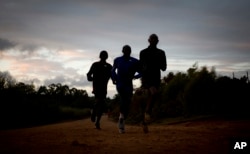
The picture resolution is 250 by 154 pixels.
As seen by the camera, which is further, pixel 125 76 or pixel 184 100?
pixel 184 100

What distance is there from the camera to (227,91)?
47.0 feet

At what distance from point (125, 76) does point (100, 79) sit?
5.89ft

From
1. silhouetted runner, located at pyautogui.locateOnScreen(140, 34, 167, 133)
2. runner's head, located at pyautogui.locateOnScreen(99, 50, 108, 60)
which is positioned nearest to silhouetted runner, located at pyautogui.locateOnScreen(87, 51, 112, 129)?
runner's head, located at pyautogui.locateOnScreen(99, 50, 108, 60)

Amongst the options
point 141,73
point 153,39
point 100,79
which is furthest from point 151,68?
point 100,79

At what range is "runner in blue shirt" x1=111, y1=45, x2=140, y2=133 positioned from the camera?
9.62 metres

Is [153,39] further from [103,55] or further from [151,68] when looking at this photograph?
[103,55]

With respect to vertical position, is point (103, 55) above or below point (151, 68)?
above

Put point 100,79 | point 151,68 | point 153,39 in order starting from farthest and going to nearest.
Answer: point 100,79
point 153,39
point 151,68

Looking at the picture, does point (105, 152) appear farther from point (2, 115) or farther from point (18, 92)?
point (18, 92)

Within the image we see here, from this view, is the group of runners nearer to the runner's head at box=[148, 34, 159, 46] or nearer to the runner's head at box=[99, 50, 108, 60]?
the runner's head at box=[148, 34, 159, 46]

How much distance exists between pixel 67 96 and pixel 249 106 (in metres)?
55.3

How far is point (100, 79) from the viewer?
11289mm

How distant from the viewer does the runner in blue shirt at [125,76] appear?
9625 millimetres

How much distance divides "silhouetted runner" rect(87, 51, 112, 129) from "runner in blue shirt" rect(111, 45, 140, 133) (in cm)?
153
